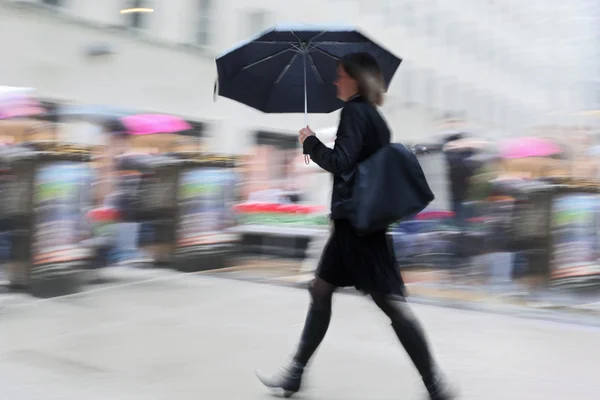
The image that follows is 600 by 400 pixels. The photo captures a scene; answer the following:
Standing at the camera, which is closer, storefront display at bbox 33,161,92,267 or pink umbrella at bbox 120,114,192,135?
storefront display at bbox 33,161,92,267

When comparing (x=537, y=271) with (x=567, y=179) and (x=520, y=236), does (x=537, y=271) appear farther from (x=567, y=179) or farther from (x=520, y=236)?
(x=567, y=179)

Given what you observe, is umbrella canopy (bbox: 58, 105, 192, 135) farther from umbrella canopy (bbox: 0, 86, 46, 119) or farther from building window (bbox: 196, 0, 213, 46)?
building window (bbox: 196, 0, 213, 46)

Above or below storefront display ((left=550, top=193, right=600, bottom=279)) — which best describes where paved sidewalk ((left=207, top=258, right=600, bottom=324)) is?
below

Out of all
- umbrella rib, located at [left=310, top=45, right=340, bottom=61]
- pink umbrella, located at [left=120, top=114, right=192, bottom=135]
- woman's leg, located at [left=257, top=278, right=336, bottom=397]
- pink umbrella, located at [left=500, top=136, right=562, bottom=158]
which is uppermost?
umbrella rib, located at [left=310, top=45, right=340, bottom=61]

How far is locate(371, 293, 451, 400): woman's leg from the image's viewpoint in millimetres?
3699

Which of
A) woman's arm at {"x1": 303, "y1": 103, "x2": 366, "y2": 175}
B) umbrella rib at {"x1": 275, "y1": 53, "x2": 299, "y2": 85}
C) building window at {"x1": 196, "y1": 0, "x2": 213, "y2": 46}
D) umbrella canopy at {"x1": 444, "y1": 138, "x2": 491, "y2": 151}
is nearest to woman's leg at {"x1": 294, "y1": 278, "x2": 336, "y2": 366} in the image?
woman's arm at {"x1": 303, "y1": 103, "x2": 366, "y2": 175}

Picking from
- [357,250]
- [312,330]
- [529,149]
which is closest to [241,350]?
[312,330]

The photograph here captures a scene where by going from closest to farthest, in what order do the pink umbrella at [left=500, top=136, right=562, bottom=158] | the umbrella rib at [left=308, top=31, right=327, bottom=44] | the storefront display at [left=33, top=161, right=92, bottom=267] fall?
1. the umbrella rib at [left=308, top=31, right=327, bottom=44]
2. the storefront display at [left=33, top=161, right=92, bottom=267]
3. the pink umbrella at [left=500, top=136, right=562, bottom=158]

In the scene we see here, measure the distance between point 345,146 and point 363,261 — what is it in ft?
1.85

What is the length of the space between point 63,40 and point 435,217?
872 cm

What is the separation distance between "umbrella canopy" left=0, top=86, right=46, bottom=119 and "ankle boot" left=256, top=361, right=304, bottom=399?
382 cm

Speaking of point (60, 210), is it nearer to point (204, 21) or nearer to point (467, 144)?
point (467, 144)

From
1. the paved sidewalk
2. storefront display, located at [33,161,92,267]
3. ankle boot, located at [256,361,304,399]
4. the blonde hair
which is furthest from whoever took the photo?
the paved sidewalk

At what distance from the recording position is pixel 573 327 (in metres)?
6.32
